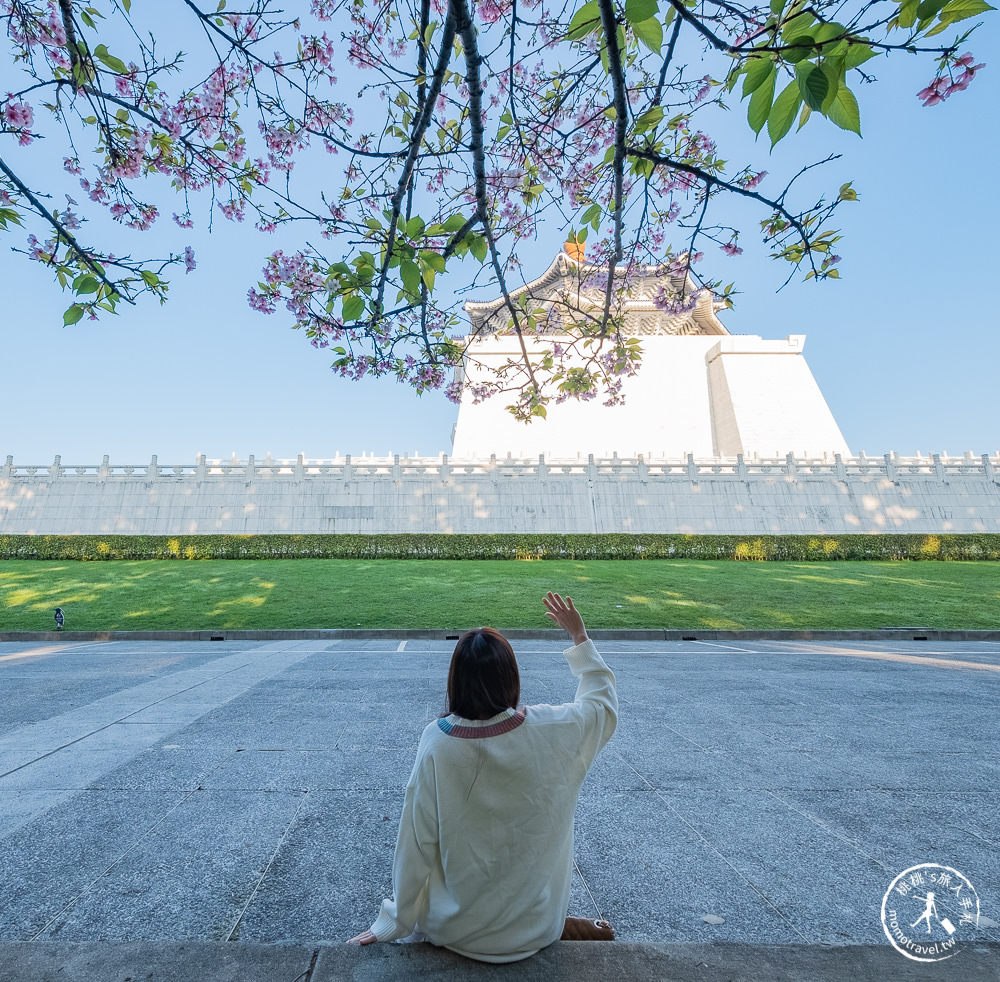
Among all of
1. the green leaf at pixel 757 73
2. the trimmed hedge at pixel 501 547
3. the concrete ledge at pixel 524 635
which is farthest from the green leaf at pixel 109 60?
the trimmed hedge at pixel 501 547

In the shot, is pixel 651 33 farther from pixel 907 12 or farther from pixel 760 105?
pixel 907 12

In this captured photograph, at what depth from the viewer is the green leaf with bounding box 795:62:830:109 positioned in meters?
1.60

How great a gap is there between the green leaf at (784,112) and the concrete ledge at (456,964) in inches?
101

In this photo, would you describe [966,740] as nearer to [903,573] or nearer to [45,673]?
[45,673]

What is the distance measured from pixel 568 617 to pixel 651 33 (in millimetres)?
2097

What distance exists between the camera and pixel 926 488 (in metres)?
23.4

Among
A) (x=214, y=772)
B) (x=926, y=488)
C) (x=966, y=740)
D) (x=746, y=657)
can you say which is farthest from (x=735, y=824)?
(x=926, y=488)

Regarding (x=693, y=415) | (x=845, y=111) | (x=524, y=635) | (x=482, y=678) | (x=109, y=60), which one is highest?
(x=693, y=415)

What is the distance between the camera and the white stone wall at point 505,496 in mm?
23125

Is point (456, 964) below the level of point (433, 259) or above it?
below

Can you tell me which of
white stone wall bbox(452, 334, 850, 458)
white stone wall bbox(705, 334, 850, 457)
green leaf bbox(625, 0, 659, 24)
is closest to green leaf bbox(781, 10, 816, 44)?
green leaf bbox(625, 0, 659, 24)

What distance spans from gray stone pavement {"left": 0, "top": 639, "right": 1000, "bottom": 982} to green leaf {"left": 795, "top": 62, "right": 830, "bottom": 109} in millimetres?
2676

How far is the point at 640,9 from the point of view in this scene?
1849 mm
